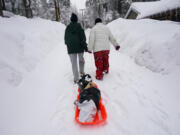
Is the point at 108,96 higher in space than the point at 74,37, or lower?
lower

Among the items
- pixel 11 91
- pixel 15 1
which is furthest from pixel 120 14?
pixel 11 91

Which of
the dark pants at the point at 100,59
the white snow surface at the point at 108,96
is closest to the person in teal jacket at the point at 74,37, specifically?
the dark pants at the point at 100,59

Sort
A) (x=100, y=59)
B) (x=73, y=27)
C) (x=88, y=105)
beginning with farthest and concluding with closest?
1. (x=100, y=59)
2. (x=73, y=27)
3. (x=88, y=105)

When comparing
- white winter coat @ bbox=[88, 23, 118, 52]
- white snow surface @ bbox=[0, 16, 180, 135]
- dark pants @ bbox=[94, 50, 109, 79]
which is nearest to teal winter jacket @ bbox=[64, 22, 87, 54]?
white winter coat @ bbox=[88, 23, 118, 52]

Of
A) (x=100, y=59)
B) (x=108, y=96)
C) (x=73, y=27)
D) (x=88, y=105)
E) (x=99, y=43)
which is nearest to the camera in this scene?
(x=88, y=105)

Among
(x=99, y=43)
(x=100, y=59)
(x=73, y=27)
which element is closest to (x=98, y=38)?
(x=99, y=43)

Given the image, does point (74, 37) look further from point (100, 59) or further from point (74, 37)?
point (100, 59)

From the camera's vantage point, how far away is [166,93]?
2.75 metres

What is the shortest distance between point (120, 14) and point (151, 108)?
2556 centimetres

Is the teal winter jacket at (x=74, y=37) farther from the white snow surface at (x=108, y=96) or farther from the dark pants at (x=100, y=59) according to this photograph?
the white snow surface at (x=108, y=96)

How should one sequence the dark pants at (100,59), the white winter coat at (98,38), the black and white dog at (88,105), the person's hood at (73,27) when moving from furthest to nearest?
the dark pants at (100,59) < the white winter coat at (98,38) < the person's hood at (73,27) < the black and white dog at (88,105)

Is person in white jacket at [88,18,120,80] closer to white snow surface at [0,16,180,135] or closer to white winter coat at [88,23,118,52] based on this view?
white winter coat at [88,23,118,52]

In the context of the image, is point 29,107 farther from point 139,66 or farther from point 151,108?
point 139,66

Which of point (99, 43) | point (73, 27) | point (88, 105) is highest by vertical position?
point (73, 27)
